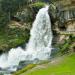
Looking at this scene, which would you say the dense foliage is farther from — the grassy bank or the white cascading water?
the grassy bank

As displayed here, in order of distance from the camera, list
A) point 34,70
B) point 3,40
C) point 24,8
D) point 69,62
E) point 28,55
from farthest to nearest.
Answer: point 24,8
point 3,40
point 28,55
point 69,62
point 34,70

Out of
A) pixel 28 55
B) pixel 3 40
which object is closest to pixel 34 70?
pixel 28 55

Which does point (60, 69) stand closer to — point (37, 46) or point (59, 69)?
point (59, 69)

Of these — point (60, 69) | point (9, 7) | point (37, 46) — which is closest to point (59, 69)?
point (60, 69)

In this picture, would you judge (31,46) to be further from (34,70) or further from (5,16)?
(34,70)

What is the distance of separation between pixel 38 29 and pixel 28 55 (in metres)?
9.97

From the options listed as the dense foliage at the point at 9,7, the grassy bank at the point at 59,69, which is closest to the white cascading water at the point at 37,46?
the dense foliage at the point at 9,7

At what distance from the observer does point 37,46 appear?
59.8 m

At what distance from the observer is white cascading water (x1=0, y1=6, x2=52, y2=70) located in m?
55.1

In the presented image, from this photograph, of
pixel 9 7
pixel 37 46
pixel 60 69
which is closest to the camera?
pixel 60 69

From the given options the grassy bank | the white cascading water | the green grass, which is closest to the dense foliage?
the white cascading water

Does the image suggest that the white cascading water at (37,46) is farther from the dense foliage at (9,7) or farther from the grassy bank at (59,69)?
the grassy bank at (59,69)

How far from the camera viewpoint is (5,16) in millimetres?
73250

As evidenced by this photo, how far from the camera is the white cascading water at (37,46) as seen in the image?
55125mm
